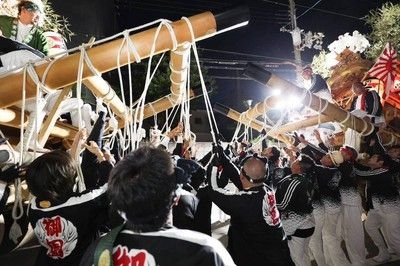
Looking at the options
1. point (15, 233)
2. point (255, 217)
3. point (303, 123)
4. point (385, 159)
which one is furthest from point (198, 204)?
point (385, 159)

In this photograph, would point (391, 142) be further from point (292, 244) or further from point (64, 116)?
point (64, 116)

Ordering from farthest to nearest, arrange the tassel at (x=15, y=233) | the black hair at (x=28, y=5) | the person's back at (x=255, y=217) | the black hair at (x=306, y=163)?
the black hair at (x=306, y=163) < the black hair at (x=28, y=5) < the person's back at (x=255, y=217) < the tassel at (x=15, y=233)

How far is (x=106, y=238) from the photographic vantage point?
5.03 feet

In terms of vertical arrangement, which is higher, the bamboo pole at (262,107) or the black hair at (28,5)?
the black hair at (28,5)

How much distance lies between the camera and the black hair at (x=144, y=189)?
4.91ft

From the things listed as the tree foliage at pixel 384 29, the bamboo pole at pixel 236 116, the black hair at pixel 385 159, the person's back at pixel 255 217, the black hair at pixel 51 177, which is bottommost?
the person's back at pixel 255 217

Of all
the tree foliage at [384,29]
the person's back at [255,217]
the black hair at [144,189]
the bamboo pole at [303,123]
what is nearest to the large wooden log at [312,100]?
the bamboo pole at [303,123]

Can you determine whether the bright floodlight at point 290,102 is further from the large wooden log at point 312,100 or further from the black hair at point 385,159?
the black hair at point 385,159

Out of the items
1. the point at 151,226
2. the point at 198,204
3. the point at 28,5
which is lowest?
the point at 198,204

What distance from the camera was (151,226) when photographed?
1515 mm

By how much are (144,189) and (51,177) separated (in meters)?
1.06

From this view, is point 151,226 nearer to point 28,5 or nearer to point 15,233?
point 15,233

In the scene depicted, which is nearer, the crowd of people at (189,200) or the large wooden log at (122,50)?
the crowd of people at (189,200)

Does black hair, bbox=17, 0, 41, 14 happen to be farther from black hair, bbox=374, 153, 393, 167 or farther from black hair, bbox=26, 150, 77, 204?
black hair, bbox=374, 153, 393, 167
